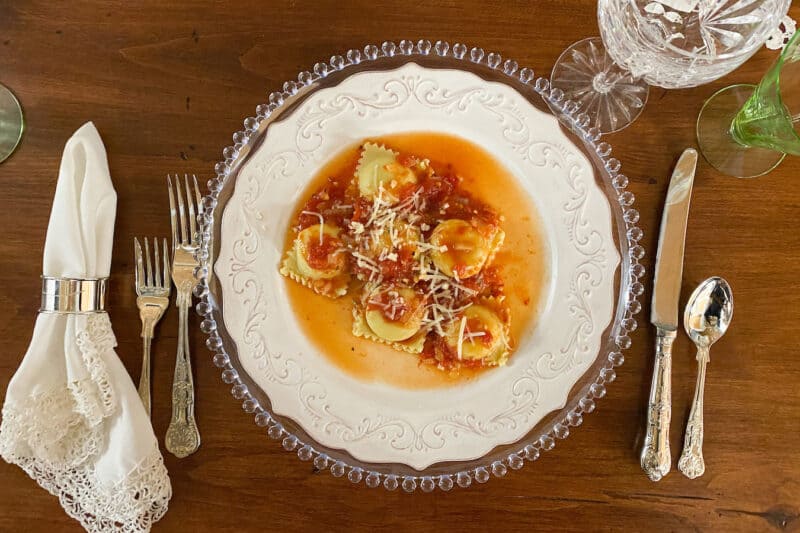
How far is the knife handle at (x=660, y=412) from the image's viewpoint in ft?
9.34

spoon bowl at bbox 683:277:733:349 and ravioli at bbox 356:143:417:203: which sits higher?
ravioli at bbox 356:143:417:203

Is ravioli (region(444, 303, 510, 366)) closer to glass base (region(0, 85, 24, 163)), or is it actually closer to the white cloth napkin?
the white cloth napkin

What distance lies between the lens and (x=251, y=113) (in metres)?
2.95

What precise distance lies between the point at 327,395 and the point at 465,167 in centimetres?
140

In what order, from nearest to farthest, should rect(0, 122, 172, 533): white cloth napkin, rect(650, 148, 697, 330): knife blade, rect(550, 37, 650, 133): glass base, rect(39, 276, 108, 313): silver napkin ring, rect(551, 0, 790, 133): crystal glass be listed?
rect(551, 0, 790, 133): crystal glass, rect(0, 122, 172, 533): white cloth napkin, rect(39, 276, 108, 313): silver napkin ring, rect(650, 148, 697, 330): knife blade, rect(550, 37, 650, 133): glass base

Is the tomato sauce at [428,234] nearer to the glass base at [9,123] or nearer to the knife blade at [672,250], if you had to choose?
the knife blade at [672,250]

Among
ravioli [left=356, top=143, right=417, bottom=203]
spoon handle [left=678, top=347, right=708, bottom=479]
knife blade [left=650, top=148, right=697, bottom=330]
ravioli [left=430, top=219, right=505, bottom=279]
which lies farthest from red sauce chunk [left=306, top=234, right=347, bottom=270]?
spoon handle [left=678, top=347, right=708, bottom=479]

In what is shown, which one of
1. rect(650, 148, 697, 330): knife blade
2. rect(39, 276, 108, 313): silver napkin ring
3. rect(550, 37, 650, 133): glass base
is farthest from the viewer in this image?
rect(550, 37, 650, 133): glass base

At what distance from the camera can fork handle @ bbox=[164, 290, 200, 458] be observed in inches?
111

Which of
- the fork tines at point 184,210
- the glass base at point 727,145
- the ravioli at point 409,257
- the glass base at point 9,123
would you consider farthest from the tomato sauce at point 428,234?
the glass base at point 9,123

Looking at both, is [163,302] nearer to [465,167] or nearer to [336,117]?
[336,117]

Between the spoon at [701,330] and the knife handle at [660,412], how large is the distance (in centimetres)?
13

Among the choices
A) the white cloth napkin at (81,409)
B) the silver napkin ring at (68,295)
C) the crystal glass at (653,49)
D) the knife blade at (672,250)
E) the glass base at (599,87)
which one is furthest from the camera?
the glass base at (599,87)

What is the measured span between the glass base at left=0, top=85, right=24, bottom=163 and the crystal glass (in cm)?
286
